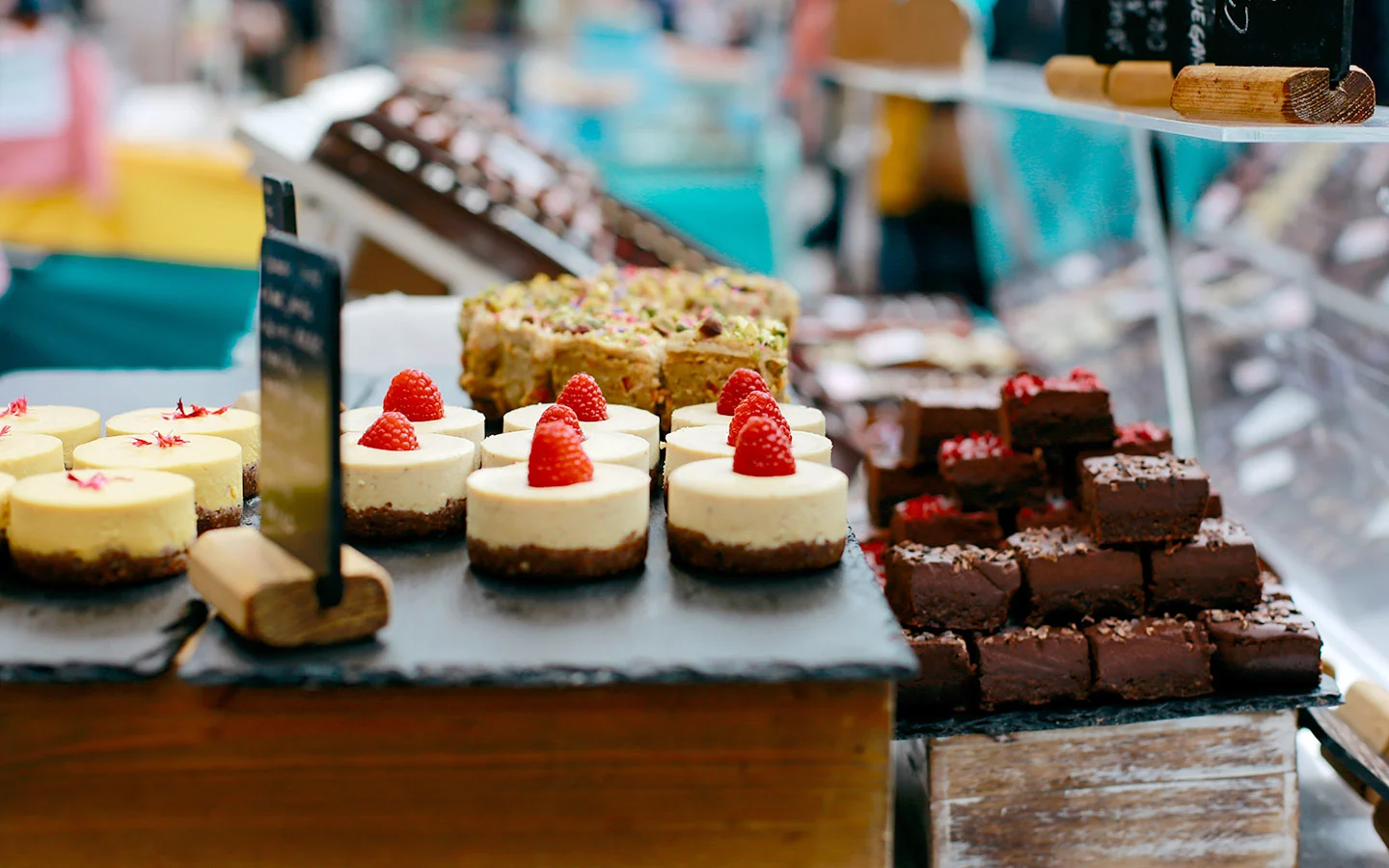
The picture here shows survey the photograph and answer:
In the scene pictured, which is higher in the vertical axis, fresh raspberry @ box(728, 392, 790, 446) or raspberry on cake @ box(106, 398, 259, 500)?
fresh raspberry @ box(728, 392, 790, 446)

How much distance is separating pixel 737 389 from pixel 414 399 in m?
0.54

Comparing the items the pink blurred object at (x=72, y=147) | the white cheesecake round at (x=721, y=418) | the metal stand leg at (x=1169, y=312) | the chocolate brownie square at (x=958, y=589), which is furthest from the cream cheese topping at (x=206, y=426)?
the pink blurred object at (x=72, y=147)

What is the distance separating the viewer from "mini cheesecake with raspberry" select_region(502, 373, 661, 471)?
81.1 inches

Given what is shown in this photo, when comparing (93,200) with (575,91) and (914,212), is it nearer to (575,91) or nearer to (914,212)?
(575,91)

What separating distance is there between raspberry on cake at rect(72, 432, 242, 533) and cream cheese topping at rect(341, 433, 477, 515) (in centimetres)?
18

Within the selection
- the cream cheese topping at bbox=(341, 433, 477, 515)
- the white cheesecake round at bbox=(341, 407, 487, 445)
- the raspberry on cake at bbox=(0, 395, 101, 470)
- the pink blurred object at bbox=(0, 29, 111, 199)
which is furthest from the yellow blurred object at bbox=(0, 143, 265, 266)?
the cream cheese topping at bbox=(341, 433, 477, 515)

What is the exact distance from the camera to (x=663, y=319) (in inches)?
96.1

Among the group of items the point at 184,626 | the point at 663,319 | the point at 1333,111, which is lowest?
the point at 184,626

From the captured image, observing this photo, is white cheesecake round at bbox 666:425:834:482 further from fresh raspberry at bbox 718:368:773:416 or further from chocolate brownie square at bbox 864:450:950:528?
chocolate brownie square at bbox 864:450:950:528

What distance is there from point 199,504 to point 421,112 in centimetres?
214

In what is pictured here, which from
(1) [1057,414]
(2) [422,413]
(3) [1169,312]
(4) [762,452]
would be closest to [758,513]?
(4) [762,452]

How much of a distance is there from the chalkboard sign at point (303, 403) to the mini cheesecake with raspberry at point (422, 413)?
49 centimetres

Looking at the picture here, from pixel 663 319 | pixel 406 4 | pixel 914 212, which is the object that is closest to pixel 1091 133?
pixel 914 212

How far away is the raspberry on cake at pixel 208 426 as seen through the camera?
199cm
